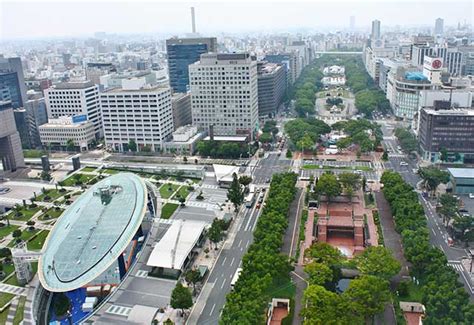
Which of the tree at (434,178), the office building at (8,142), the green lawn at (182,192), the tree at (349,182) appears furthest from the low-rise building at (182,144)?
the tree at (434,178)

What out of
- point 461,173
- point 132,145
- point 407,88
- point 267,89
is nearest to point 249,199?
point 461,173

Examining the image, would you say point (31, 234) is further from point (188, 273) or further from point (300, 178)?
point (300, 178)

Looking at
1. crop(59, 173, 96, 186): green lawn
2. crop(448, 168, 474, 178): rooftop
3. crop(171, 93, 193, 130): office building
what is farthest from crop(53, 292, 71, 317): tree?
crop(171, 93, 193, 130): office building

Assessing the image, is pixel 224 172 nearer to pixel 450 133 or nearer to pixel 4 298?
pixel 4 298

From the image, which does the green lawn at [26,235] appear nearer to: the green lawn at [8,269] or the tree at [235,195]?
the green lawn at [8,269]

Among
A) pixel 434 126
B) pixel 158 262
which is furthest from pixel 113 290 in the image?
pixel 434 126
